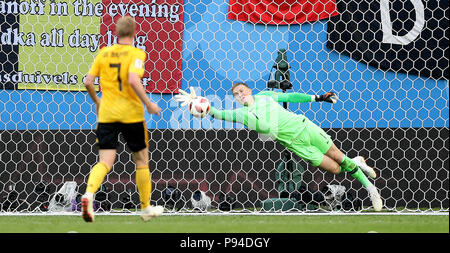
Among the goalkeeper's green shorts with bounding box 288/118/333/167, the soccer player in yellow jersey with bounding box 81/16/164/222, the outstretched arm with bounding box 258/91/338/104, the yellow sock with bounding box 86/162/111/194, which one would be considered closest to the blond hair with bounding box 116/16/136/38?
the soccer player in yellow jersey with bounding box 81/16/164/222

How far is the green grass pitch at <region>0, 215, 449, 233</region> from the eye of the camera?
4.07m

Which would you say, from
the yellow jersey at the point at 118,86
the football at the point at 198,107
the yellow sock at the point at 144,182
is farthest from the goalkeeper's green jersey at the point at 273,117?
the yellow jersey at the point at 118,86

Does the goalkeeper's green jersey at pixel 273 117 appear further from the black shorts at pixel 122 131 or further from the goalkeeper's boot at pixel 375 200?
the black shorts at pixel 122 131

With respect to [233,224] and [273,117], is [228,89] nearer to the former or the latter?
[273,117]

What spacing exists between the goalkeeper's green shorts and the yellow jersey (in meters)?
1.49

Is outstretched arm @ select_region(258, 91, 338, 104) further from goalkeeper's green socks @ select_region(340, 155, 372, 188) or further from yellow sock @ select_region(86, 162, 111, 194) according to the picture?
yellow sock @ select_region(86, 162, 111, 194)

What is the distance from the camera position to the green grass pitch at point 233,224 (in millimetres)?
4070

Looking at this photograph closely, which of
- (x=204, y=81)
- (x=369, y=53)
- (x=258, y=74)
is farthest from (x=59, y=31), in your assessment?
(x=369, y=53)

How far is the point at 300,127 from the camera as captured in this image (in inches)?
199

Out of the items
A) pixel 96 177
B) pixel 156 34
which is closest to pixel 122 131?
pixel 96 177

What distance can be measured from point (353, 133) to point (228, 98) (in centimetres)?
109

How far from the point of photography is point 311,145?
509cm

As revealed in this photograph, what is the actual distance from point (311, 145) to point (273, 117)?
Answer: 1.11ft

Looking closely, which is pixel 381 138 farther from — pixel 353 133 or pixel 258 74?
pixel 258 74
